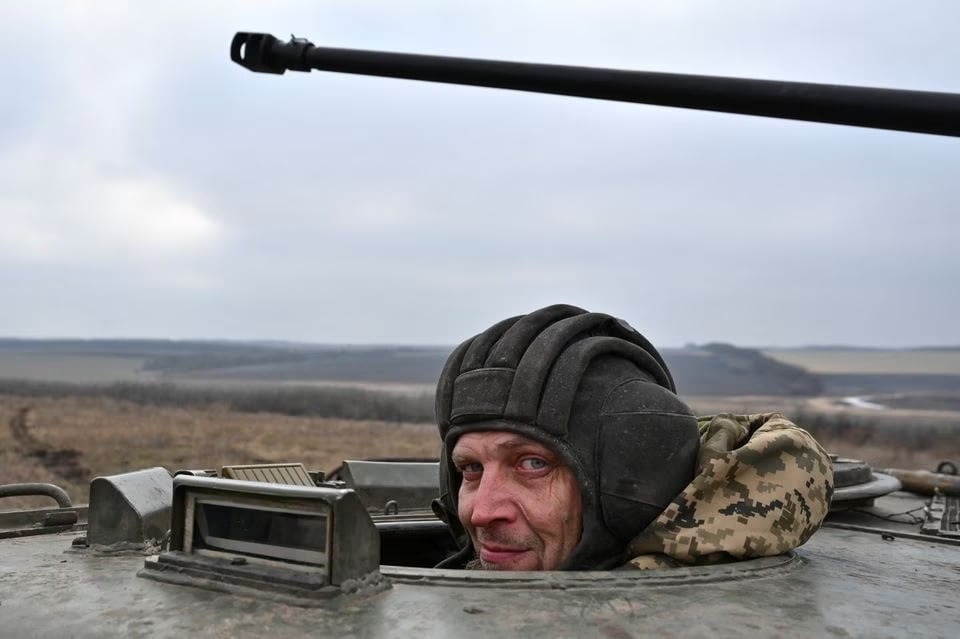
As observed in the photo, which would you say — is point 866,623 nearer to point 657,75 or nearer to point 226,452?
point 657,75

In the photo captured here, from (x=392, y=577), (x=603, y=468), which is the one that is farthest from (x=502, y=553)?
(x=392, y=577)

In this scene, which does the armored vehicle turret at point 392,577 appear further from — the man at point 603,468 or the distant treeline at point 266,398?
the distant treeline at point 266,398

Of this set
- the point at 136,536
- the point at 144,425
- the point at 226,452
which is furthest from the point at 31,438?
the point at 136,536

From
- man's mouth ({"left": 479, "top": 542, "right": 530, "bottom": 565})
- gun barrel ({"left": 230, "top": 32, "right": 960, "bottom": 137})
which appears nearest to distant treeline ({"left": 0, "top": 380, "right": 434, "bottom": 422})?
gun barrel ({"left": 230, "top": 32, "right": 960, "bottom": 137})

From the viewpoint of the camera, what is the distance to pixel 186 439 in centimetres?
2834

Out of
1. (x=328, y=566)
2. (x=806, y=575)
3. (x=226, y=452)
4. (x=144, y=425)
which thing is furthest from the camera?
(x=144, y=425)

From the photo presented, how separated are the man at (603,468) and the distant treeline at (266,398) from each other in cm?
3588

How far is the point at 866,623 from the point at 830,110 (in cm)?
149

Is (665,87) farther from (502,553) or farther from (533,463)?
(502,553)

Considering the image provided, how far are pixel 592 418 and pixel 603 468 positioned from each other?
0.15 meters

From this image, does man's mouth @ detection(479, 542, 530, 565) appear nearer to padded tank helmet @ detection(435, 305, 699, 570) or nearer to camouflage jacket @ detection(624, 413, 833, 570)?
padded tank helmet @ detection(435, 305, 699, 570)

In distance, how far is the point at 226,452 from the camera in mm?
24922

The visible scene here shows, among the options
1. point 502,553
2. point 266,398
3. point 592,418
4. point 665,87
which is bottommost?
point 266,398

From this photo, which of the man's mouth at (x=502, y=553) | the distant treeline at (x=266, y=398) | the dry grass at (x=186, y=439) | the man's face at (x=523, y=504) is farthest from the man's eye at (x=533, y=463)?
the distant treeline at (x=266, y=398)
